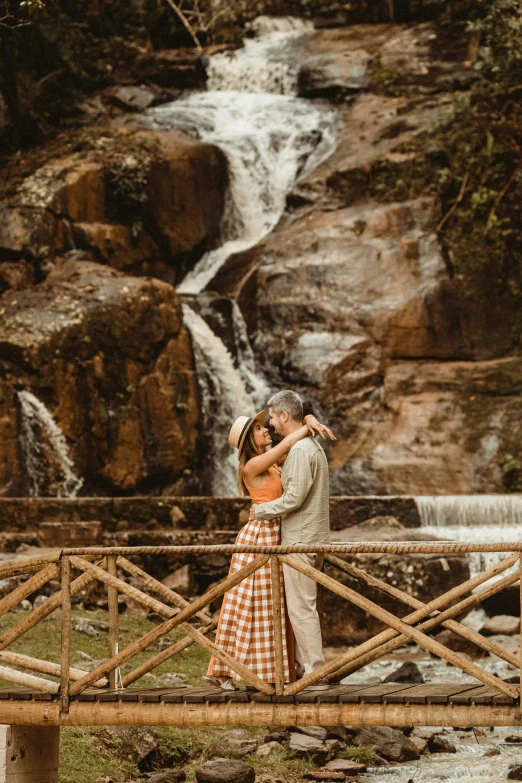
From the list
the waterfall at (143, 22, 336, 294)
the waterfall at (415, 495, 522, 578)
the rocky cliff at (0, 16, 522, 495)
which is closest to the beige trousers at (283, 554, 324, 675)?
the waterfall at (415, 495, 522, 578)

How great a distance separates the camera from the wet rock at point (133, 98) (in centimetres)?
2233

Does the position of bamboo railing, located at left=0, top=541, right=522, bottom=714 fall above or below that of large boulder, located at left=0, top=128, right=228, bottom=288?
below

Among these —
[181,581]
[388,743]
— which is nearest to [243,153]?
[181,581]

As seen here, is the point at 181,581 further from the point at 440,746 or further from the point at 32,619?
the point at 32,619

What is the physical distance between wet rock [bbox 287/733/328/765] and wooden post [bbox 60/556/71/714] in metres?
2.46

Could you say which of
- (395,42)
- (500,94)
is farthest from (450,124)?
(395,42)

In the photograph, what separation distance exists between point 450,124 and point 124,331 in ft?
24.5

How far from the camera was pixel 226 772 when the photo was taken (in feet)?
21.7

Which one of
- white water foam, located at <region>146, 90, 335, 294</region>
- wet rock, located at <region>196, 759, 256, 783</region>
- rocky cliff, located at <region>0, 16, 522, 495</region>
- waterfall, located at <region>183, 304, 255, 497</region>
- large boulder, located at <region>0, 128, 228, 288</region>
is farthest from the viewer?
white water foam, located at <region>146, 90, 335, 294</region>

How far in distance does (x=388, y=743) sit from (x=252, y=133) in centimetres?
1576

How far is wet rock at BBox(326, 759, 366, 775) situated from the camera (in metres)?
7.06

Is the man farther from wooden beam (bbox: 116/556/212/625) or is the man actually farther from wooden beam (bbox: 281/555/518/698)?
wooden beam (bbox: 116/556/212/625)

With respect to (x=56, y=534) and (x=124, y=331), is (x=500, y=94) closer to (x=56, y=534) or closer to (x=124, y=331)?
(x=124, y=331)

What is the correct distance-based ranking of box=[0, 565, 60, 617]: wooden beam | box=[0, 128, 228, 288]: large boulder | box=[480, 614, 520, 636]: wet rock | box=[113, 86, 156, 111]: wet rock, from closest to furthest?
box=[0, 565, 60, 617]: wooden beam
box=[480, 614, 520, 636]: wet rock
box=[0, 128, 228, 288]: large boulder
box=[113, 86, 156, 111]: wet rock
